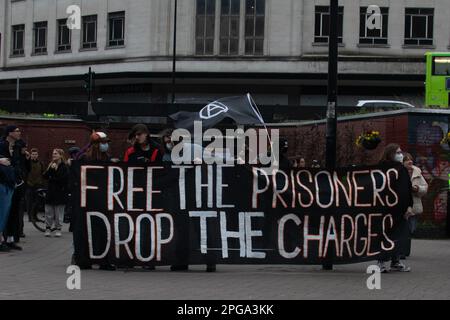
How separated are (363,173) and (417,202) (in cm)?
246

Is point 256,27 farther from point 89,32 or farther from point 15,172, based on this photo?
point 15,172

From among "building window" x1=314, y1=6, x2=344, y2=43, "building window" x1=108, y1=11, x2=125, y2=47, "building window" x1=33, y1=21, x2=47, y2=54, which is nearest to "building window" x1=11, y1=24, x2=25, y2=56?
"building window" x1=33, y1=21, x2=47, y2=54

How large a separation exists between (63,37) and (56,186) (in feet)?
139

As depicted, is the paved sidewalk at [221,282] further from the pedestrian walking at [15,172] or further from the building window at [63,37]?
the building window at [63,37]

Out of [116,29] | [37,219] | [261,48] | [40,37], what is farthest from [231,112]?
[40,37]

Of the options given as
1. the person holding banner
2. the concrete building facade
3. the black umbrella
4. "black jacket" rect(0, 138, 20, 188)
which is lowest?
"black jacket" rect(0, 138, 20, 188)

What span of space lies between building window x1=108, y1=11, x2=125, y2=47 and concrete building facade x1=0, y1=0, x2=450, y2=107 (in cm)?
6

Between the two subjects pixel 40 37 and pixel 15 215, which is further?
pixel 40 37

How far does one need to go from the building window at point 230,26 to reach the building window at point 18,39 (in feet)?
55.9

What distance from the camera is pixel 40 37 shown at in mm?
59438

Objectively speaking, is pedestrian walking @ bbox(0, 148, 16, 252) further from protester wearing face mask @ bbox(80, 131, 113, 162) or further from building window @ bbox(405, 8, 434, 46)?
building window @ bbox(405, 8, 434, 46)

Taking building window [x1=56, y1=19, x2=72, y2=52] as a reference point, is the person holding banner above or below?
below

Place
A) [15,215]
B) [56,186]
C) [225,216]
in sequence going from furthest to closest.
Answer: [56,186], [15,215], [225,216]

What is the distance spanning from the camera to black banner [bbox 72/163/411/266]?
1077 centimetres
